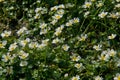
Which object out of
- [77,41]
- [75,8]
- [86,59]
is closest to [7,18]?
[75,8]

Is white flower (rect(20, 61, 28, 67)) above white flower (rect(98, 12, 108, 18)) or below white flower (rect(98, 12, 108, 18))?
below

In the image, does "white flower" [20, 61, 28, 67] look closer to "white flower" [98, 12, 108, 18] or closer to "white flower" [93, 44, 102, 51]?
"white flower" [93, 44, 102, 51]

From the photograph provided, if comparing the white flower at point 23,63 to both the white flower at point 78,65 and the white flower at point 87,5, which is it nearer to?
the white flower at point 78,65

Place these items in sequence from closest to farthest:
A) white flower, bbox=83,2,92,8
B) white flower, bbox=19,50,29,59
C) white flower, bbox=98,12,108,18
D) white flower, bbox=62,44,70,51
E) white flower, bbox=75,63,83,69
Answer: white flower, bbox=75,63,83,69 < white flower, bbox=19,50,29,59 < white flower, bbox=62,44,70,51 < white flower, bbox=98,12,108,18 < white flower, bbox=83,2,92,8

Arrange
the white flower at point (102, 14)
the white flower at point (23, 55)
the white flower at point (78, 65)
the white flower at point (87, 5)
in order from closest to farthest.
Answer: the white flower at point (78, 65) < the white flower at point (23, 55) < the white flower at point (102, 14) < the white flower at point (87, 5)

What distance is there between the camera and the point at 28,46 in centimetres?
348

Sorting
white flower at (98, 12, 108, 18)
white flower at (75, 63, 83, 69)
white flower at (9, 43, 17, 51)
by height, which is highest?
white flower at (98, 12, 108, 18)

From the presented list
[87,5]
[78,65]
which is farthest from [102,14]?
[78,65]

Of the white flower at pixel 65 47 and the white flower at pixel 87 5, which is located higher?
the white flower at pixel 87 5

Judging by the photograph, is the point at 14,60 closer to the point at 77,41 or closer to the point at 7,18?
the point at 77,41

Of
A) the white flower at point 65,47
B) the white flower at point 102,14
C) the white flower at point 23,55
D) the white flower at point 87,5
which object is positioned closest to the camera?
the white flower at point 23,55

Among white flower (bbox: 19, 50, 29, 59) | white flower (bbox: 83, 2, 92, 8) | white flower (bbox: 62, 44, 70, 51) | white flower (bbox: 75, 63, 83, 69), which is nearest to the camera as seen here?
white flower (bbox: 75, 63, 83, 69)

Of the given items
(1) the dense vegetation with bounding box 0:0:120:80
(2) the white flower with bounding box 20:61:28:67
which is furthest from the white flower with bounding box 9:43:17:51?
(2) the white flower with bounding box 20:61:28:67

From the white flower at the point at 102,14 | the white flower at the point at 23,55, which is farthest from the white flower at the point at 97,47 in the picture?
the white flower at the point at 23,55
